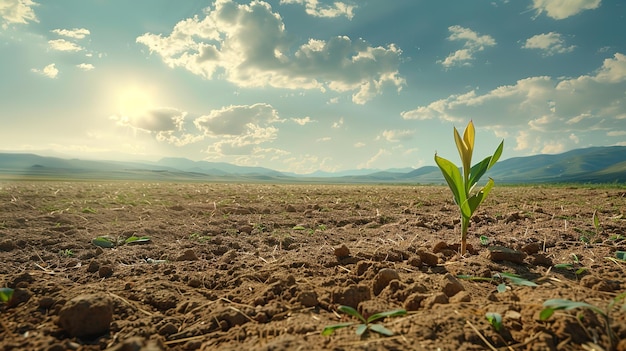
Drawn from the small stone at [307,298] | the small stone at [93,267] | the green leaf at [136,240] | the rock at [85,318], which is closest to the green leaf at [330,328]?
the small stone at [307,298]

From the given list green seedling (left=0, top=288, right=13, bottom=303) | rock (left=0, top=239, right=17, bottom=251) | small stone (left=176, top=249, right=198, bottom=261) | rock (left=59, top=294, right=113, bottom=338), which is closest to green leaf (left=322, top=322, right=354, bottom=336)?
rock (left=59, top=294, right=113, bottom=338)

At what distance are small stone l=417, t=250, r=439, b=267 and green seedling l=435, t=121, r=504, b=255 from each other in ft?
1.54

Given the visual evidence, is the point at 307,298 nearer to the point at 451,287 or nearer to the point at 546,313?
the point at 451,287

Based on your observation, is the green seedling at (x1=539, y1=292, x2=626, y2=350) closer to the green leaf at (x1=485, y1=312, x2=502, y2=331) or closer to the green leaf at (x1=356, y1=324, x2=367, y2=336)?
the green leaf at (x1=485, y1=312, x2=502, y2=331)

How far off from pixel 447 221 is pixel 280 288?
3798 millimetres

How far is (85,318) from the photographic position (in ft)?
5.55

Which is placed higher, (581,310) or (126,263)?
(581,310)

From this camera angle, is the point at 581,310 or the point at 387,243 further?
the point at 387,243

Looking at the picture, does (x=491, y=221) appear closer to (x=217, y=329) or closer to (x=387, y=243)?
(x=387, y=243)

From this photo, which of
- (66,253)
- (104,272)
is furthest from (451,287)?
(66,253)

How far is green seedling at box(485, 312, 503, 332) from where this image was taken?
1534 millimetres

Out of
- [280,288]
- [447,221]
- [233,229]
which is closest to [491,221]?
[447,221]

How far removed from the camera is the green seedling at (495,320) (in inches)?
60.4

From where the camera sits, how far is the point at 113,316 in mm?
1857
